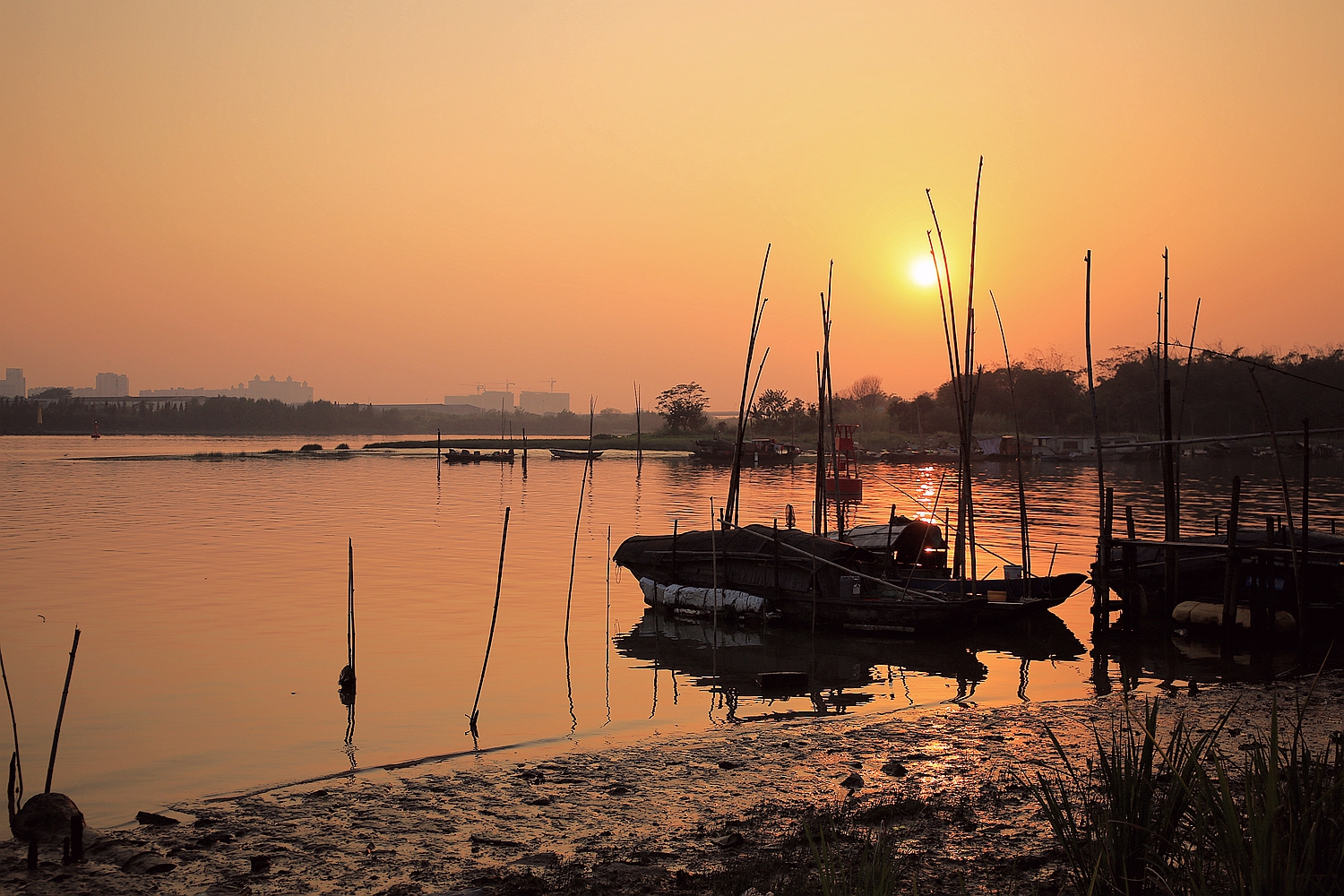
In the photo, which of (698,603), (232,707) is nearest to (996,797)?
(232,707)

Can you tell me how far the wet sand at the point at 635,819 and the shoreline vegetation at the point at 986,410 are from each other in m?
54.0

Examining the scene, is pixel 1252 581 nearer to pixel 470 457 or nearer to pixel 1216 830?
pixel 1216 830

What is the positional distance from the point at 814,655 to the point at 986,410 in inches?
4511

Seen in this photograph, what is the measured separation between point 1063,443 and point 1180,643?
244ft

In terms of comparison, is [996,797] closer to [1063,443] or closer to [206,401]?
[1063,443]

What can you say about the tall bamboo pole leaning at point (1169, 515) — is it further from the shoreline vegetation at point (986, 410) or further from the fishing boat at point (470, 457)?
the fishing boat at point (470, 457)

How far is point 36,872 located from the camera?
6.61 meters

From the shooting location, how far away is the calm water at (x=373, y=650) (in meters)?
10.7

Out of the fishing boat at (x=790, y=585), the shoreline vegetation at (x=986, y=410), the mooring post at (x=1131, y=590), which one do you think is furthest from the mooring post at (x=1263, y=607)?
the shoreline vegetation at (x=986, y=410)

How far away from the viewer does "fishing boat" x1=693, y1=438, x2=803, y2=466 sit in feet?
265

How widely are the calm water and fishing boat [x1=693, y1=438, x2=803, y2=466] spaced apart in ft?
142

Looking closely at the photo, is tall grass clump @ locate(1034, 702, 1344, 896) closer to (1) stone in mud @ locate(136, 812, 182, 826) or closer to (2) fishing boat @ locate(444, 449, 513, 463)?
(1) stone in mud @ locate(136, 812, 182, 826)

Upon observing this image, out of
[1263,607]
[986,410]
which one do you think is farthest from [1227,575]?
[986,410]

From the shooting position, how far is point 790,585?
16.4 meters
